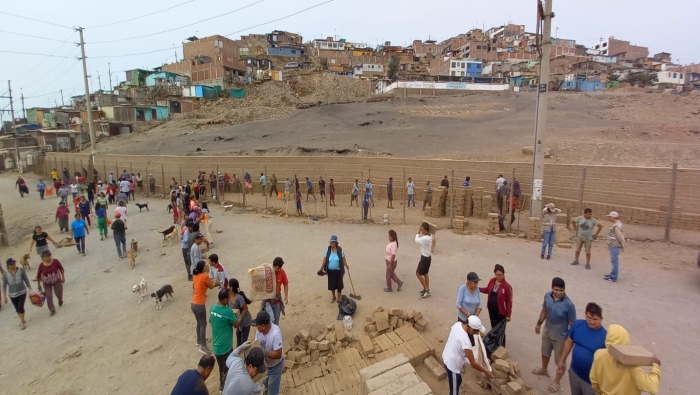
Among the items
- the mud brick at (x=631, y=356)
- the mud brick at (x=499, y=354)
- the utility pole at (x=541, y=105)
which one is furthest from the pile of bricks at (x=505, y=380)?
the utility pole at (x=541, y=105)

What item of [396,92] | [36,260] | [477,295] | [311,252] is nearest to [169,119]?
[396,92]

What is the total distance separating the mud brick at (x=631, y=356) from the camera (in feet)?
9.75

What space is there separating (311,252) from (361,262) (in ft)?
5.95

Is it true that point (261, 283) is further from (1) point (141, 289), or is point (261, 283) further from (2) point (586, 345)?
(1) point (141, 289)

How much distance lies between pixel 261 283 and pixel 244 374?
210 centimetres

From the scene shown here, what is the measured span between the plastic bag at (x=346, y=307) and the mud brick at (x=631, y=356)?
14.9ft

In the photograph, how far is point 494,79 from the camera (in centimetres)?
6131

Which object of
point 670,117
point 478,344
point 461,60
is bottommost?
point 478,344

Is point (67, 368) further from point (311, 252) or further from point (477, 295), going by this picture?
point (477, 295)

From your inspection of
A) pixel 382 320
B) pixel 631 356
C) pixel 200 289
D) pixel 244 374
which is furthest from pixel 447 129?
pixel 244 374

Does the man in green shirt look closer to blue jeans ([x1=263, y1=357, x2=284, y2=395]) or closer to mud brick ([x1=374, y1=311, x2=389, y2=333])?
blue jeans ([x1=263, y1=357, x2=284, y2=395])

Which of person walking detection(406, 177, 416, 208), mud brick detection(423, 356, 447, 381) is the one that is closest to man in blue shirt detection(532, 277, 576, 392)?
mud brick detection(423, 356, 447, 381)

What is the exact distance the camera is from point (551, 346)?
492cm

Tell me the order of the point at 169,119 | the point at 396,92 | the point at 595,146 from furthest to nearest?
the point at 396,92
the point at 169,119
the point at 595,146
